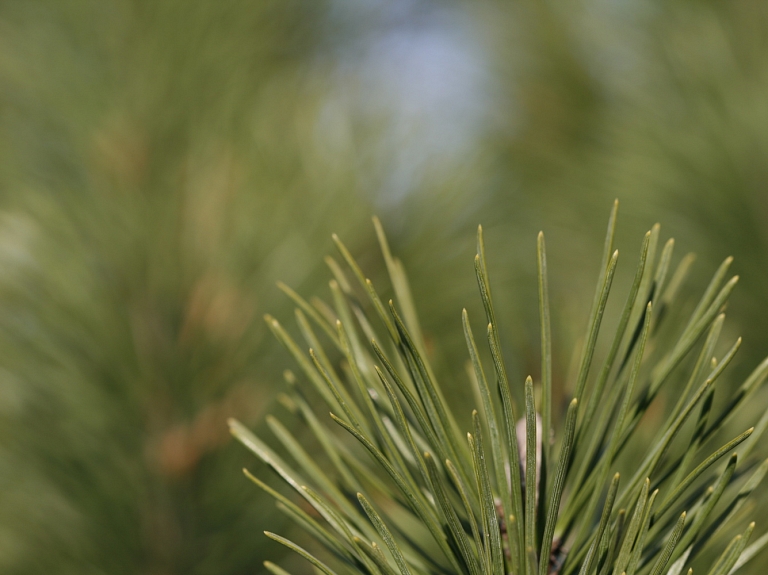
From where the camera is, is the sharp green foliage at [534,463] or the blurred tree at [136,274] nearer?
the sharp green foliage at [534,463]

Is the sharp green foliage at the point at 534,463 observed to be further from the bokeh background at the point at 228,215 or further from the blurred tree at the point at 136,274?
the blurred tree at the point at 136,274

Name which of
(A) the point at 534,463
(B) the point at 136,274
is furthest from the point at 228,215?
(A) the point at 534,463

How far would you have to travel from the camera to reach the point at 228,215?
A: 24.9 inches

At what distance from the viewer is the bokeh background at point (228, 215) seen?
0.56 meters

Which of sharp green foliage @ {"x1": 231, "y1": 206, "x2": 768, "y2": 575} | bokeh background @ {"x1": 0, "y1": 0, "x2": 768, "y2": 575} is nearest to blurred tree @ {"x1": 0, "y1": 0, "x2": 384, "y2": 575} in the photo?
bokeh background @ {"x1": 0, "y1": 0, "x2": 768, "y2": 575}

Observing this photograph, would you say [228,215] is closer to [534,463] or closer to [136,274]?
[136,274]

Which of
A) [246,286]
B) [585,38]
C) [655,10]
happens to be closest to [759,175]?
[655,10]

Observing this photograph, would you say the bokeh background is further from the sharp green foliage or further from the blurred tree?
the sharp green foliage

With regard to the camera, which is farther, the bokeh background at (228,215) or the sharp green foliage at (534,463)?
the bokeh background at (228,215)

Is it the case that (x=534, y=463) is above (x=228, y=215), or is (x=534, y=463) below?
below

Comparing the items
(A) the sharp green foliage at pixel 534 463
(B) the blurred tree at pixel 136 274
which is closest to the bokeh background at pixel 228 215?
(B) the blurred tree at pixel 136 274

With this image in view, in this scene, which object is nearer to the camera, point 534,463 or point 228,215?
point 534,463

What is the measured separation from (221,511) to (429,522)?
0.36m

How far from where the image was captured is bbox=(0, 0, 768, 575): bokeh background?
560 millimetres
